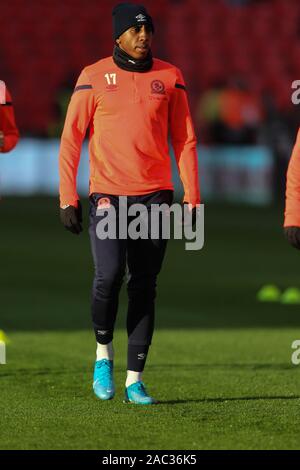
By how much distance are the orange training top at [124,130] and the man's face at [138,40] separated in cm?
15

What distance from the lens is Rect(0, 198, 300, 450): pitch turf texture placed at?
29.9 feet

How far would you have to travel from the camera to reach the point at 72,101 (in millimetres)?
10250

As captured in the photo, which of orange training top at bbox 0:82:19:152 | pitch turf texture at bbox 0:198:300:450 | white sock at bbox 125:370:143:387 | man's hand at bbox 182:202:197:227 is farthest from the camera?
orange training top at bbox 0:82:19:152

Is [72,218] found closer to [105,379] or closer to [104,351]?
[104,351]

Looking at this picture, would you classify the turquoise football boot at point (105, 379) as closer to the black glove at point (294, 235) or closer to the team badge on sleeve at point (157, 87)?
the black glove at point (294, 235)

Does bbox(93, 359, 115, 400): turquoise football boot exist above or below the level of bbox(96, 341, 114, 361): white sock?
below

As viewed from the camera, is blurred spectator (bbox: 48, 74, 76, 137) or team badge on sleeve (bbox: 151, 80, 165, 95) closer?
team badge on sleeve (bbox: 151, 80, 165, 95)

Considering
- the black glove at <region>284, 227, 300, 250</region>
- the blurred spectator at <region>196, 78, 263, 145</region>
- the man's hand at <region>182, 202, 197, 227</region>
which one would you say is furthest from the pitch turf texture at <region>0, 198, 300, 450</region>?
the blurred spectator at <region>196, 78, 263, 145</region>

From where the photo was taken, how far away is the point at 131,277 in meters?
10.3

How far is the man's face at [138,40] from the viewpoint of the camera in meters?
10.1

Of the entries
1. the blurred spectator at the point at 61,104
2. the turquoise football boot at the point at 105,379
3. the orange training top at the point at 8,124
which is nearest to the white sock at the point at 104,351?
the turquoise football boot at the point at 105,379

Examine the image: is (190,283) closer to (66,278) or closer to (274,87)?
(66,278)

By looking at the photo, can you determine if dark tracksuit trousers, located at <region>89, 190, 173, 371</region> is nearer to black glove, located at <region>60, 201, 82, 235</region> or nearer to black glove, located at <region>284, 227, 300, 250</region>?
black glove, located at <region>60, 201, 82, 235</region>

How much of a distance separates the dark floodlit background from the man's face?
2314 mm
